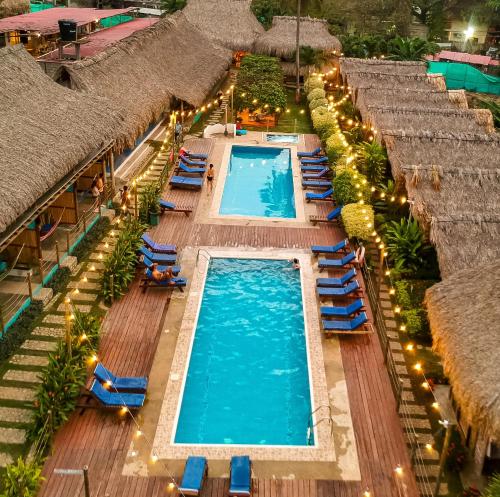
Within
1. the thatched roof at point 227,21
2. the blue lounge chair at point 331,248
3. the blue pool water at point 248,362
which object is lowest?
the blue pool water at point 248,362

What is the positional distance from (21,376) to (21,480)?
10.8 ft

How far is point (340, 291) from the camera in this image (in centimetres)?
1517

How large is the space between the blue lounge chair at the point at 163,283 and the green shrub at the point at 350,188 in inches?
259

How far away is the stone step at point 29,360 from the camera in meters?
12.3

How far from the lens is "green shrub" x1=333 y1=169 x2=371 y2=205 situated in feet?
62.7

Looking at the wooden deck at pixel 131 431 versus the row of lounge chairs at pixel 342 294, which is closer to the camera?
the wooden deck at pixel 131 431

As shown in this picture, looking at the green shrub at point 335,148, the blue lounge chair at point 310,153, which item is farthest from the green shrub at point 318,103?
the green shrub at point 335,148

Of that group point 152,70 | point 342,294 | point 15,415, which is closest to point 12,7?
point 152,70

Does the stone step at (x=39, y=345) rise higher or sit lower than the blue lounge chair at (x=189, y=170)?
lower

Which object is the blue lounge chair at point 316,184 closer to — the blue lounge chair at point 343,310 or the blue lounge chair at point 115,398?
the blue lounge chair at point 343,310

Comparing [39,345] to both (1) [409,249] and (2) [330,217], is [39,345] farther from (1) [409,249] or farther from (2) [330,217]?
(2) [330,217]

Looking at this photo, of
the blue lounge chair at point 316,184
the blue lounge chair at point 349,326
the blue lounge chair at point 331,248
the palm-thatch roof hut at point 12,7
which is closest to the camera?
the blue lounge chair at point 349,326

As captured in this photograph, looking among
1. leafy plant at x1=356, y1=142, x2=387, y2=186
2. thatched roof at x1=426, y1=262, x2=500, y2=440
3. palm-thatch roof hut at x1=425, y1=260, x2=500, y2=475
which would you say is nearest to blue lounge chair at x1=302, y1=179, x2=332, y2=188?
leafy plant at x1=356, y1=142, x2=387, y2=186

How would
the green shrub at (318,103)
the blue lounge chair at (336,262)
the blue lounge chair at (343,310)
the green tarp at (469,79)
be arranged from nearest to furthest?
the blue lounge chair at (343,310) → the blue lounge chair at (336,262) → the green shrub at (318,103) → the green tarp at (469,79)
